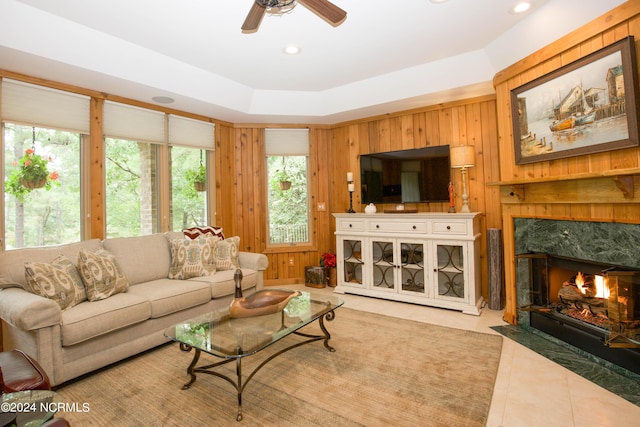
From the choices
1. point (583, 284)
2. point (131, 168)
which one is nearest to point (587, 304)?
point (583, 284)

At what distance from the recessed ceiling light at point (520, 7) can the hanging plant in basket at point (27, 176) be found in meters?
4.24

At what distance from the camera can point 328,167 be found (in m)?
5.08

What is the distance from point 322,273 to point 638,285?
3.35 meters

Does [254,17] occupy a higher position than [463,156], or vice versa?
[254,17]

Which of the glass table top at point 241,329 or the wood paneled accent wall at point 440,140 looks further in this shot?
the wood paneled accent wall at point 440,140

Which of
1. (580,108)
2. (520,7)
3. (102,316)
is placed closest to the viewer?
(102,316)

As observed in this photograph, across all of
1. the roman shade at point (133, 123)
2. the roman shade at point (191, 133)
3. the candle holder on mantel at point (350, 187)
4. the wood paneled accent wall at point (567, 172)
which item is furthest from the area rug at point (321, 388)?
the roman shade at point (191, 133)

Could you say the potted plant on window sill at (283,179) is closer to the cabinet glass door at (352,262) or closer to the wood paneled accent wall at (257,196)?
the wood paneled accent wall at (257,196)

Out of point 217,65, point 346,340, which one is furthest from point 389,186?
point 217,65

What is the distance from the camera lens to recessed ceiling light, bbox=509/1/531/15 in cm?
249

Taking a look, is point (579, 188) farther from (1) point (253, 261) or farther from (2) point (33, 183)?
(2) point (33, 183)

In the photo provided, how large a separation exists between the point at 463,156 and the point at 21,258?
4228 millimetres

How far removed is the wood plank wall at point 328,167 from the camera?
400 cm

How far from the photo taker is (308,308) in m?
2.56
